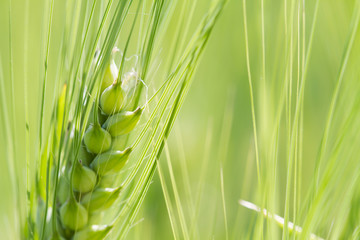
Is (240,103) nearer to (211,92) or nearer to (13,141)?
(211,92)

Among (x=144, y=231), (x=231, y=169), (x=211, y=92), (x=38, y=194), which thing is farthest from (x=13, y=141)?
(x=211, y=92)

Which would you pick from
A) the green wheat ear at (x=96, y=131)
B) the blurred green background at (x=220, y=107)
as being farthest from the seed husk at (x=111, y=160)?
the blurred green background at (x=220, y=107)

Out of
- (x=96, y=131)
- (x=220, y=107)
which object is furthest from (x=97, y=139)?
(x=220, y=107)

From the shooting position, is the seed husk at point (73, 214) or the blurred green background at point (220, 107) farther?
the blurred green background at point (220, 107)

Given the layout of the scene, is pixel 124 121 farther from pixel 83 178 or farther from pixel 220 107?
pixel 220 107

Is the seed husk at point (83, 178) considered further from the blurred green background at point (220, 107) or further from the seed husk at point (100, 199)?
the blurred green background at point (220, 107)

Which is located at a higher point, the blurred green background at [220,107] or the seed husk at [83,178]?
the seed husk at [83,178]
